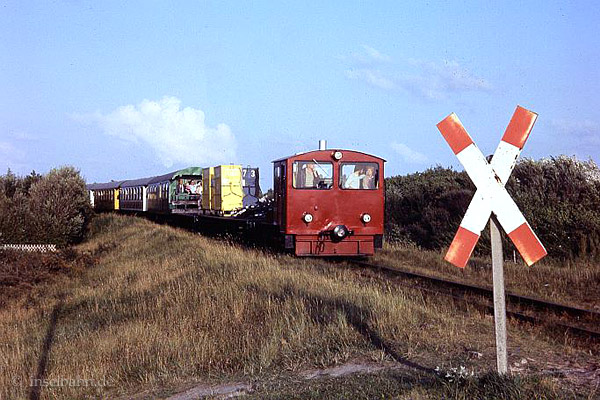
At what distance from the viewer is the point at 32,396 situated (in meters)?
7.11

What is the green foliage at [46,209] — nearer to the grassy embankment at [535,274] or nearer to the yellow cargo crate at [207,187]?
the yellow cargo crate at [207,187]

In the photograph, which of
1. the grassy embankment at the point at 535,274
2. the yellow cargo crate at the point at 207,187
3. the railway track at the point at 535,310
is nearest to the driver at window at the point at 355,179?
the grassy embankment at the point at 535,274

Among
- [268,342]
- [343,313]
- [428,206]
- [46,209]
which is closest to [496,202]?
[268,342]

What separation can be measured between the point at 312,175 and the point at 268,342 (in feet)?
29.9

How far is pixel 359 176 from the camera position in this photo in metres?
16.4

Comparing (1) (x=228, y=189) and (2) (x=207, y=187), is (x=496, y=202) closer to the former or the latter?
(1) (x=228, y=189)

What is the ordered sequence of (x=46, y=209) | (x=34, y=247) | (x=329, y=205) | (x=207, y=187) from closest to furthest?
1. (x=329, y=205)
2. (x=34, y=247)
3. (x=46, y=209)
4. (x=207, y=187)

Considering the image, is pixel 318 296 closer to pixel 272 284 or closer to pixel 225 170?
pixel 272 284

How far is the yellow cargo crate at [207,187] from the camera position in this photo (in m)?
32.8

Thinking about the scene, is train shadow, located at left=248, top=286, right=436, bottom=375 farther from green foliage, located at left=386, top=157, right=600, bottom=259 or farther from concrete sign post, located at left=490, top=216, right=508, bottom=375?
green foliage, located at left=386, top=157, right=600, bottom=259

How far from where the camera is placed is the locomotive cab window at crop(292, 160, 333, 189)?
16047 millimetres

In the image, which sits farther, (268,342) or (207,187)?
(207,187)

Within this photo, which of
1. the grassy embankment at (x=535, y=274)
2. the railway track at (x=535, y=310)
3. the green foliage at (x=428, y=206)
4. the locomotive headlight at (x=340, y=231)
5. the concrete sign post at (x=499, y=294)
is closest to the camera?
the concrete sign post at (x=499, y=294)

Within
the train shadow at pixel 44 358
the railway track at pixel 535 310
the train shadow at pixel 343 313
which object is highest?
the train shadow at pixel 343 313
